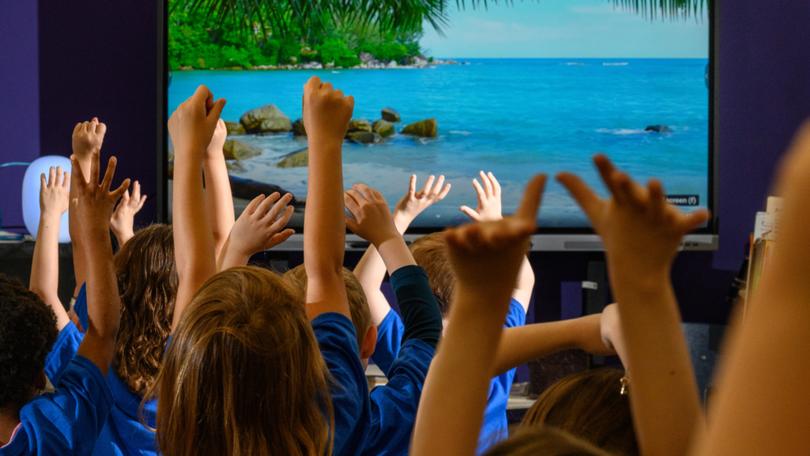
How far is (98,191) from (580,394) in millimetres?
755

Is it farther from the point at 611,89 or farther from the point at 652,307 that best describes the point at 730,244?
the point at 652,307

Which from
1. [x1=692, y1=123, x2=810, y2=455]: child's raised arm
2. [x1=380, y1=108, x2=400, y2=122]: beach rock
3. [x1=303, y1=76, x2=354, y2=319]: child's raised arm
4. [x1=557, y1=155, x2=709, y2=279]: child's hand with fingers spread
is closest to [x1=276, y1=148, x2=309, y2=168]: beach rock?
[x1=380, y1=108, x2=400, y2=122]: beach rock

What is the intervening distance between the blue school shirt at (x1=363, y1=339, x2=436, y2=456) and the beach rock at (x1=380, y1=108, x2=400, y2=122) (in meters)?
2.53

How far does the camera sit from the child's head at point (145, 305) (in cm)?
178

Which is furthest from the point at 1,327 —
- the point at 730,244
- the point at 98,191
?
the point at 730,244

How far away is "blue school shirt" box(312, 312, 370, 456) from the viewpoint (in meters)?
1.24

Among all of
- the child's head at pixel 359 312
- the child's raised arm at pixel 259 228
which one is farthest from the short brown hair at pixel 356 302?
the child's raised arm at pixel 259 228

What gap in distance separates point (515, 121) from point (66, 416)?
2766mm

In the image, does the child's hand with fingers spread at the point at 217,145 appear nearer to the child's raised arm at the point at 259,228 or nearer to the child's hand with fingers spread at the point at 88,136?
the child's hand with fingers spread at the point at 88,136

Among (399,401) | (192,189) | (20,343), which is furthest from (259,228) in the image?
(20,343)

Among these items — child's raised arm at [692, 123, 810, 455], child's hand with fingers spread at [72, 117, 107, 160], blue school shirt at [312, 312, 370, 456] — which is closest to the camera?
child's raised arm at [692, 123, 810, 455]

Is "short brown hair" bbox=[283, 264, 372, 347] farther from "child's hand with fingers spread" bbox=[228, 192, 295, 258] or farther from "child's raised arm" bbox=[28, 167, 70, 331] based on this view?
"child's raised arm" bbox=[28, 167, 70, 331]

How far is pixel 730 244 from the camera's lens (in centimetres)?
409

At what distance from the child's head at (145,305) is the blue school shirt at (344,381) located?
1.95 ft
